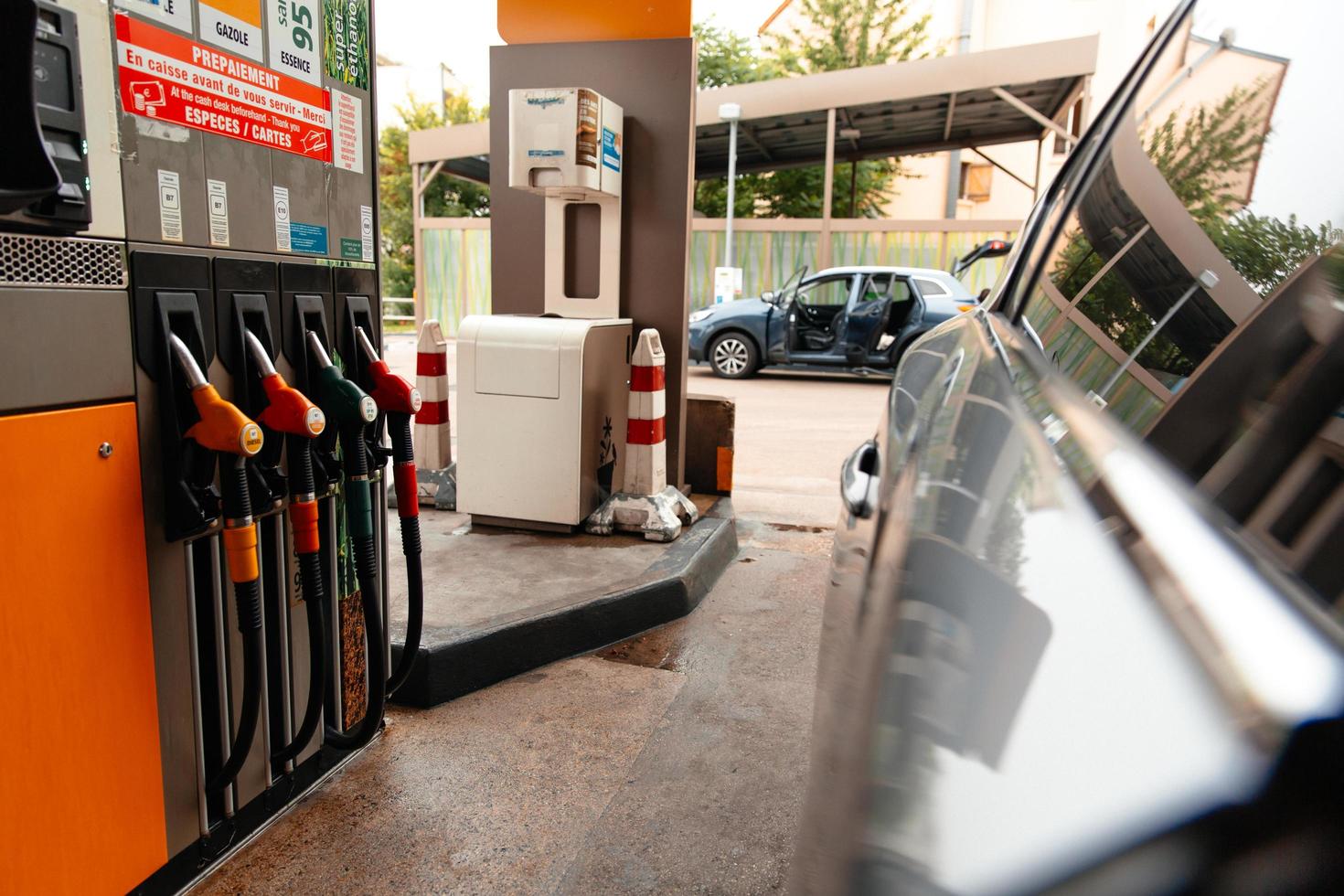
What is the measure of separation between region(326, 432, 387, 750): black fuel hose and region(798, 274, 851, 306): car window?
34.0 ft

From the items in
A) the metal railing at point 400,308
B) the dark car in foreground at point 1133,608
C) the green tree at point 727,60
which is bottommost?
the metal railing at point 400,308

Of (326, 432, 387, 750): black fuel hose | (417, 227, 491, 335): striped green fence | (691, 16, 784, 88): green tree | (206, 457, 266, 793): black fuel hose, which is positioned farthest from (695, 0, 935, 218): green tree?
(206, 457, 266, 793): black fuel hose

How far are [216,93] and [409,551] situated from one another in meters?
1.09

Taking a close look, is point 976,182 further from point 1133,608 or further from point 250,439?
point 1133,608

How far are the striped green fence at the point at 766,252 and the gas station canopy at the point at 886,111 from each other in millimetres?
1472

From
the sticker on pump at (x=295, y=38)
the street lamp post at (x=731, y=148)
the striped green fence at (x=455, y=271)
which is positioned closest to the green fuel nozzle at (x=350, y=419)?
the sticker on pump at (x=295, y=38)

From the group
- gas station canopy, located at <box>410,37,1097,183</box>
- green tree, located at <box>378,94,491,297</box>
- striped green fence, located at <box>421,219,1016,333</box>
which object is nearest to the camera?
gas station canopy, located at <box>410,37,1097,183</box>

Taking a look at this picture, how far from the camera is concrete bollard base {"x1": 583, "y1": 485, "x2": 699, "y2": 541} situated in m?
4.18

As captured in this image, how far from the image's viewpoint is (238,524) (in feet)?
6.01

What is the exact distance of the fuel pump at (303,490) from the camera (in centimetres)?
190

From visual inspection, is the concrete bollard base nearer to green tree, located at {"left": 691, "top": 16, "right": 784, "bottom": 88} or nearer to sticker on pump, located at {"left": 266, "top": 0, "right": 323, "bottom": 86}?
sticker on pump, located at {"left": 266, "top": 0, "right": 323, "bottom": 86}

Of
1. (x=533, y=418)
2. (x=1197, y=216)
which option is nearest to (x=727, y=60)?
(x=533, y=418)

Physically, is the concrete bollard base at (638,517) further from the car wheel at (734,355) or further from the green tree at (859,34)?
the green tree at (859,34)

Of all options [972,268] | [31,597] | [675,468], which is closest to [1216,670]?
[31,597]
